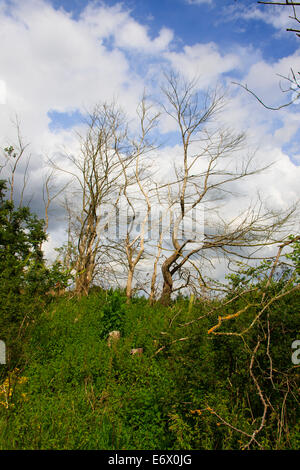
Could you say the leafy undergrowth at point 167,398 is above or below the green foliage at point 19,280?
below

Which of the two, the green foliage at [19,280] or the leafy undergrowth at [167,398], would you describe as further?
the green foliage at [19,280]

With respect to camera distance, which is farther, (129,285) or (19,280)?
(129,285)

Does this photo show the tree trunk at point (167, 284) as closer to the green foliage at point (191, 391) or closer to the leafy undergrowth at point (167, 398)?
the leafy undergrowth at point (167, 398)

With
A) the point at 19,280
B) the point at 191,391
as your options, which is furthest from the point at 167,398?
the point at 19,280

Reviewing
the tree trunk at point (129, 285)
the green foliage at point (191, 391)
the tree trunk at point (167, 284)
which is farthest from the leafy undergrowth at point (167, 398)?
the tree trunk at point (129, 285)

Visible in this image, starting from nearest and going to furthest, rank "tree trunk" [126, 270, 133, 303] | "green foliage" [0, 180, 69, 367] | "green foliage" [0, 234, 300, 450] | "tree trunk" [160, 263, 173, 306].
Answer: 1. "green foliage" [0, 234, 300, 450]
2. "green foliage" [0, 180, 69, 367]
3. "tree trunk" [160, 263, 173, 306]
4. "tree trunk" [126, 270, 133, 303]

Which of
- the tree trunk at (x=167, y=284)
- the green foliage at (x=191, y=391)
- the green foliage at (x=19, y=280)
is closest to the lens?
the green foliage at (x=191, y=391)

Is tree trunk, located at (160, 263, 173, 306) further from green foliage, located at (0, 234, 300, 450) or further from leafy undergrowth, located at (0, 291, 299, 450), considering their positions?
green foliage, located at (0, 234, 300, 450)

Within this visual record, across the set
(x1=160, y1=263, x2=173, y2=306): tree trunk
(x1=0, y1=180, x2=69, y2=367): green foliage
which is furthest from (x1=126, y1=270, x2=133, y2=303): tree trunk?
(x1=0, y1=180, x2=69, y2=367): green foliage

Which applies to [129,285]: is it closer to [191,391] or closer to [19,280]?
[19,280]

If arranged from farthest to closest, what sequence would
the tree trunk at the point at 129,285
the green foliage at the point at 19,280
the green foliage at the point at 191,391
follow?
the tree trunk at the point at 129,285 → the green foliage at the point at 19,280 → the green foliage at the point at 191,391
